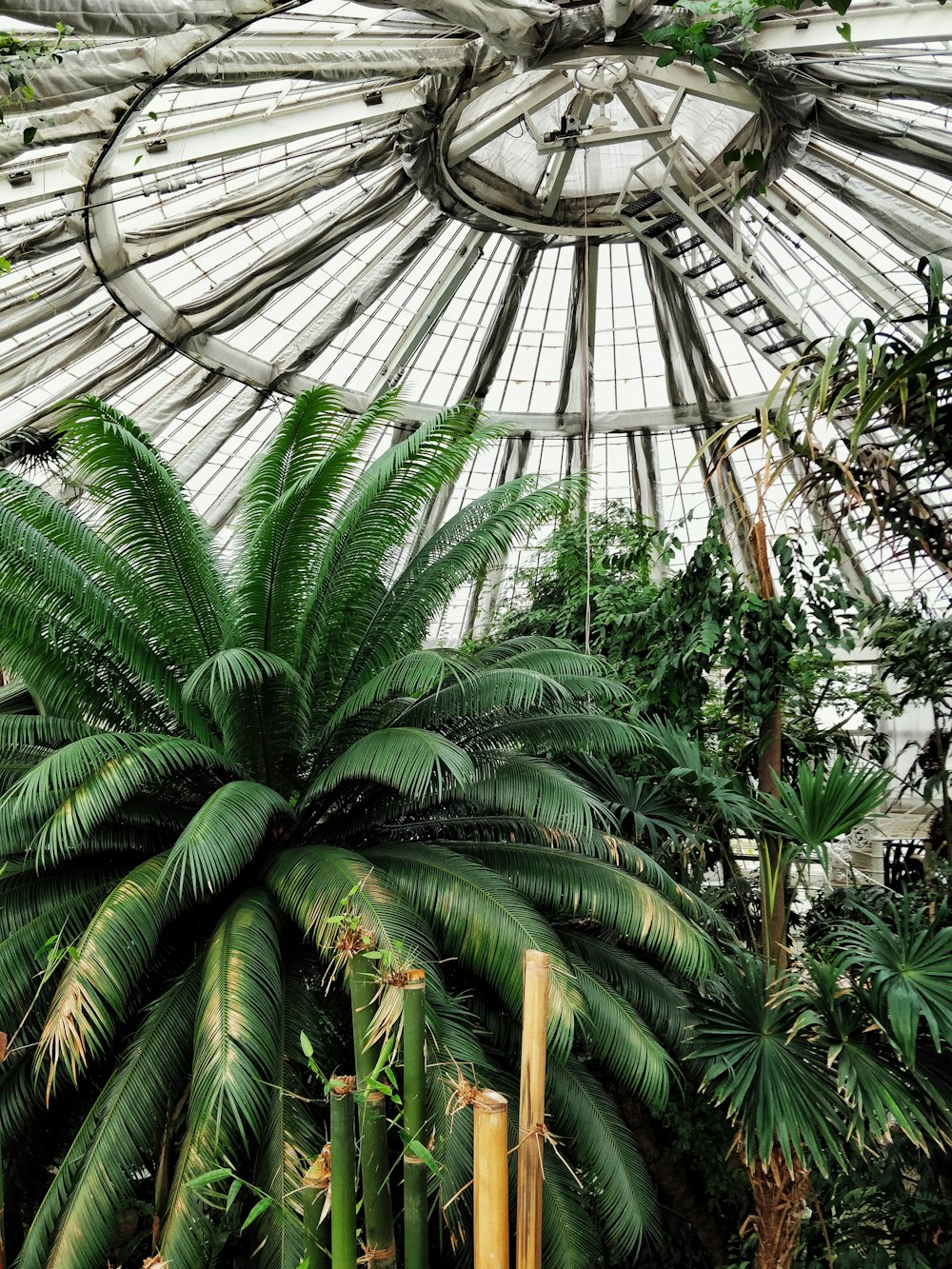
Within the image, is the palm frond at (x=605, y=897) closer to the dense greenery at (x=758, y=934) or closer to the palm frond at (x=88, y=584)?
the dense greenery at (x=758, y=934)

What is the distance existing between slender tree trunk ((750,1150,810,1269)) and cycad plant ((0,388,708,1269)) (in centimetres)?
49

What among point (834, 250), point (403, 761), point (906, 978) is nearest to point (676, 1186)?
point (906, 978)

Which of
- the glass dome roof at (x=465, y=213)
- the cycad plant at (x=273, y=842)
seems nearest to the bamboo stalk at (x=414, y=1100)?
the cycad plant at (x=273, y=842)

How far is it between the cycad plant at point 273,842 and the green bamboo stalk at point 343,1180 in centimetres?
136

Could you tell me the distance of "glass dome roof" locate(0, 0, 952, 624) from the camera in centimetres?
539

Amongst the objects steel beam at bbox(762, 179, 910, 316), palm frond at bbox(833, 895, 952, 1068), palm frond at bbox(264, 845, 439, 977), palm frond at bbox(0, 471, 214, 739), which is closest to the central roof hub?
steel beam at bbox(762, 179, 910, 316)

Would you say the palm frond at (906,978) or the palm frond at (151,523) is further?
the palm frond at (151,523)

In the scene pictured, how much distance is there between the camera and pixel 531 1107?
5.04 ft

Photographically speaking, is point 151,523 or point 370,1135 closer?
point 370,1135

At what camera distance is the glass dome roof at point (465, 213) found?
17.7 ft

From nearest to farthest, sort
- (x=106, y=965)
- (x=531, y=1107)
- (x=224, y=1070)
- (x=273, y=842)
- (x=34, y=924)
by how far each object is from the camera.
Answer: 1. (x=531, y=1107)
2. (x=224, y=1070)
3. (x=106, y=965)
4. (x=34, y=924)
5. (x=273, y=842)

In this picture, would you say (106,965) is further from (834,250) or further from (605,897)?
(834,250)

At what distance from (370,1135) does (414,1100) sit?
128 mm

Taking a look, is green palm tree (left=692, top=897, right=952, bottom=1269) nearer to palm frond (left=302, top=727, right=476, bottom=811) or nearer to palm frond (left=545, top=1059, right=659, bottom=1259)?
palm frond (left=545, top=1059, right=659, bottom=1259)
